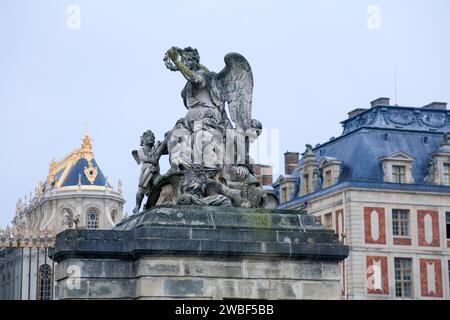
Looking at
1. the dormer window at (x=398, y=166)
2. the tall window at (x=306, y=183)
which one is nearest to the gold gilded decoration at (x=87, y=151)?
the tall window at (x=306, y=183)

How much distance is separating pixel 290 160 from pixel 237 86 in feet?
158

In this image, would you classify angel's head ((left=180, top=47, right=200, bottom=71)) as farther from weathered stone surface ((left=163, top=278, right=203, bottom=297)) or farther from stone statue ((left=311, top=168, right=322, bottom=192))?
stone statue ((left=311, top=168, right=322, bottom=192))

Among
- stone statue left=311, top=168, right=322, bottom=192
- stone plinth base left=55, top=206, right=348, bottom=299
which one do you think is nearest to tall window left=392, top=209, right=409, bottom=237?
stone statue left=311, top=168, right=322, bottom=192

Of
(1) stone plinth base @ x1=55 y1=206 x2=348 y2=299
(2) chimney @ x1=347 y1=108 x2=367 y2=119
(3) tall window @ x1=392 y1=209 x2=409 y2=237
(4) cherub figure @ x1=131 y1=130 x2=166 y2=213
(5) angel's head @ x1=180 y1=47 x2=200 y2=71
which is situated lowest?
(1) stone plinth base @ x1=55 y1=206 x2=348 y2=299

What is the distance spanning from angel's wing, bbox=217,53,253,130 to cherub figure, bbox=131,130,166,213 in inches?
55.7

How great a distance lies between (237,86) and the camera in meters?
19.7

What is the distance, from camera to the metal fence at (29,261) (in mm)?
29266

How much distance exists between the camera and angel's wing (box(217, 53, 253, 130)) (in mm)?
19625

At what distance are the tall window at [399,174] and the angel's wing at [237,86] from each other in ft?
124

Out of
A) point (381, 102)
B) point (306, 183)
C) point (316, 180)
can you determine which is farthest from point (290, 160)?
point (381, 102)

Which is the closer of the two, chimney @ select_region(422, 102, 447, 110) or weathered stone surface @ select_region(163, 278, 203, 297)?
weathered stone surface @ select_region(163, 278, 203, 297)

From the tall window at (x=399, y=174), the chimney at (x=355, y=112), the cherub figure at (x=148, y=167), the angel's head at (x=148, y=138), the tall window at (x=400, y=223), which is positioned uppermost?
the chimney at (x=355, y=112)

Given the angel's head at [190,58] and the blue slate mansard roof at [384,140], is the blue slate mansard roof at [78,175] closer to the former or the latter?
the blue slate mansard roof at [384,140]
